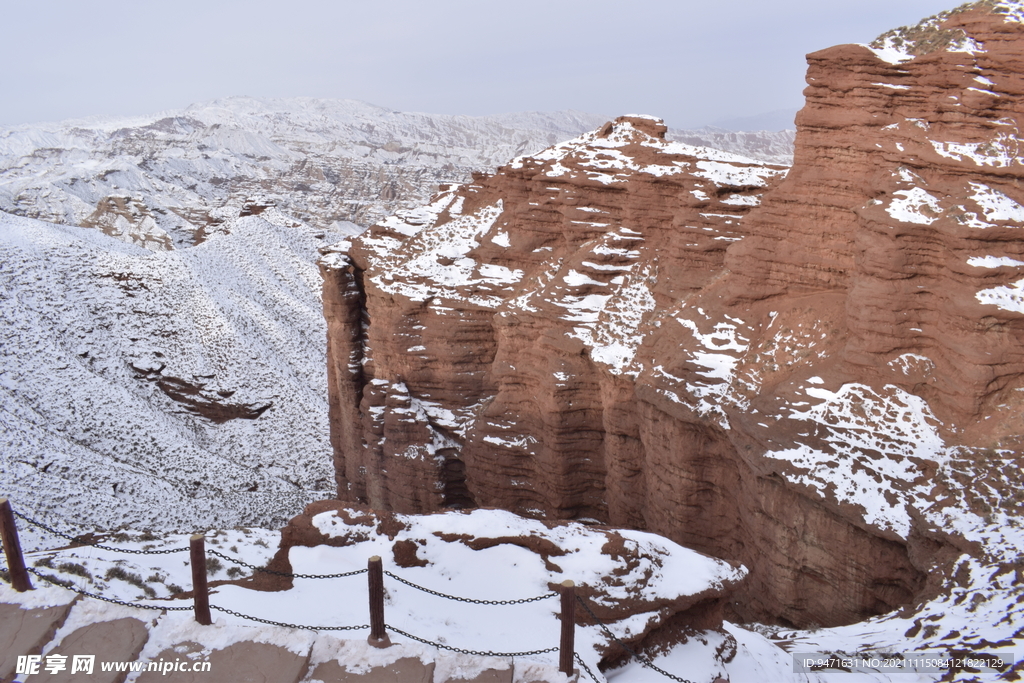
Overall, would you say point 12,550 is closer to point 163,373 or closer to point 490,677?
point 490,677

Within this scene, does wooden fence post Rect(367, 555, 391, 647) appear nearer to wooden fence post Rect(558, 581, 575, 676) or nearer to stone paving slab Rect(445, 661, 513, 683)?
stone paving slab Rect(445, 661, 513, 683)

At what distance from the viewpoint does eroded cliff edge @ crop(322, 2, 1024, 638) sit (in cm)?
1128

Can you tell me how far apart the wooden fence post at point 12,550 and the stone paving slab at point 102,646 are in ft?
4.27

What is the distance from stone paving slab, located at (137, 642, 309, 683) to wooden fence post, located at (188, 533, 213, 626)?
1.18ft

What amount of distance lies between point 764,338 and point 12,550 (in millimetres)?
14174

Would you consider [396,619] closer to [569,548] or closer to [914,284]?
[569,548]

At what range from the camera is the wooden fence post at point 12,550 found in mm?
8070

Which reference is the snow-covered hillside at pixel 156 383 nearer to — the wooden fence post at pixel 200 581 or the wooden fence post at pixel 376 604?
the wooden fence post at pixel 200 581

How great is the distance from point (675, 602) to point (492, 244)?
1393cm

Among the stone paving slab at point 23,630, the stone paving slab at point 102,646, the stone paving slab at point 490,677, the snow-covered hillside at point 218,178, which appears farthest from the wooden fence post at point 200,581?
the snow-covered hillside at point 218,178

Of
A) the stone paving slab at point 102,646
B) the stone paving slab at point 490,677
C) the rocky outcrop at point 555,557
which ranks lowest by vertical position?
the rocky outcrop at point 555,557

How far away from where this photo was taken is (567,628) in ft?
23.6

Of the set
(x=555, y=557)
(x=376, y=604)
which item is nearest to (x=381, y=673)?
(x=376, y=604)

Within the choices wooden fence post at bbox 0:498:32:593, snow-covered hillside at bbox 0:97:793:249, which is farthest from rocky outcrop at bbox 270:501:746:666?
snow-covered hillside at bbox 0:97:793:249
